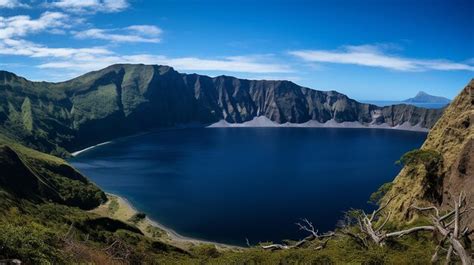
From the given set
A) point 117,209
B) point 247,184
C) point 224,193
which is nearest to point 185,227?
point 117,209

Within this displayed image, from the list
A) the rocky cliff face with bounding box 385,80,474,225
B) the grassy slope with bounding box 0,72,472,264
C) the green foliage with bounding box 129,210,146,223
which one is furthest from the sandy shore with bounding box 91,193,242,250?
the rocky cliff face with bounding box 385,80,474,225

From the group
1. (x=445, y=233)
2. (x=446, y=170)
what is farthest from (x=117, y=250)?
(x=446, y=170)

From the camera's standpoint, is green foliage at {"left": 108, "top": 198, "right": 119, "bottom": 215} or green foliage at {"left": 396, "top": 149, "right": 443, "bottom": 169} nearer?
green foliage at {"left": 396, "top": 149, "right": 443, "bottom": 169}

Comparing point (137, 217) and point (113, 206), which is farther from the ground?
point (137, 217)

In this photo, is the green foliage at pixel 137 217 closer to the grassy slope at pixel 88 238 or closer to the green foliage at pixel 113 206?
the green foliage at pixel 113 206

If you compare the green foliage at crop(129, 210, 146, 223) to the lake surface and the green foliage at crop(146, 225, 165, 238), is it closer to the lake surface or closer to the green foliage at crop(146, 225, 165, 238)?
the lake surface

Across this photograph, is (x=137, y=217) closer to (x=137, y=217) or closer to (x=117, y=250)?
(x=137, y=217)
